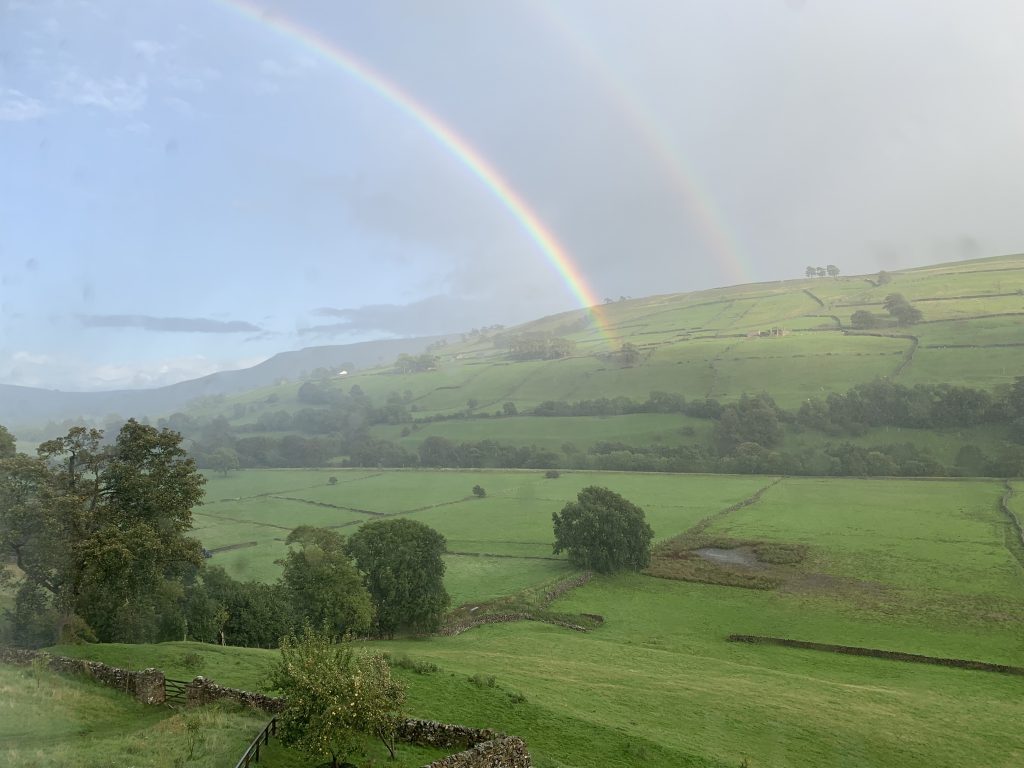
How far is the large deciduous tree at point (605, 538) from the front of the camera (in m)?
67.4

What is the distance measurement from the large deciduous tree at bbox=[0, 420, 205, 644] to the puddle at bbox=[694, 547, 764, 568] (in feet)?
172

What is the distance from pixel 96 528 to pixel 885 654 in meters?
49.3

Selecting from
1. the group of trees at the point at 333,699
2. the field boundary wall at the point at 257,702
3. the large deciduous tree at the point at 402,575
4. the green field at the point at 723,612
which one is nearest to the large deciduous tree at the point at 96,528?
the green field at the point at 723,612

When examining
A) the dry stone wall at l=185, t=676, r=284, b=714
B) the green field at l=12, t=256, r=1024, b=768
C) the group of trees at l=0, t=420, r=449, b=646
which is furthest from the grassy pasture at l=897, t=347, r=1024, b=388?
the dry stone wall at l=185, t=676, r=284, b=714

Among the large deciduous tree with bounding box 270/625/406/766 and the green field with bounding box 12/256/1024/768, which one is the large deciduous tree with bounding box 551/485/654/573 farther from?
the large deciduous tree with bounding box 270/625/406/766

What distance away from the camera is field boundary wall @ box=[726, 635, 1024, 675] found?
38625 millimetres

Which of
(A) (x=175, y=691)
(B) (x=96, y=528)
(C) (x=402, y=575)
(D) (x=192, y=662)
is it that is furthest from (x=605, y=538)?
(A) (x=175, y=691)

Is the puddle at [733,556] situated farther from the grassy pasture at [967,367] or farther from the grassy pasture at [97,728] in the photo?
the grassy pasture at [967,367]

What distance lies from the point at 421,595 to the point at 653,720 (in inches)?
1023

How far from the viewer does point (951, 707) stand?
32.0 metres

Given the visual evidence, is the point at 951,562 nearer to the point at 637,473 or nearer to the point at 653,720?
the point at 653,720

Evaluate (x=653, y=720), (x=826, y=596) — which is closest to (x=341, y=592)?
(x=653, y=720)

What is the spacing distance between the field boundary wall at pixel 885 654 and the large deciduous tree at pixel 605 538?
814 inches

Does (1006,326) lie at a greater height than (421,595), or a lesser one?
greater
